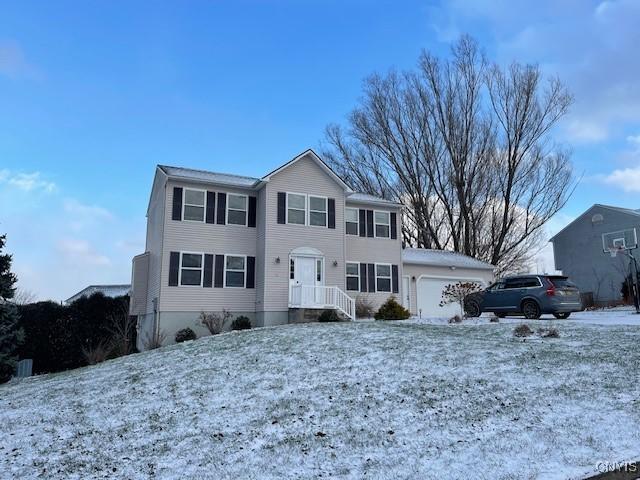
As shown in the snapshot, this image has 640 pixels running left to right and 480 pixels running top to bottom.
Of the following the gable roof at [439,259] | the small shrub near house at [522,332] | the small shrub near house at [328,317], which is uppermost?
the gable roof at [439,259]

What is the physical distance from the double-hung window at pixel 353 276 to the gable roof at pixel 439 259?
126 inches

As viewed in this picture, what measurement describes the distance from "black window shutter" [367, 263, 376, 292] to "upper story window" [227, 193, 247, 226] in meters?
5.76

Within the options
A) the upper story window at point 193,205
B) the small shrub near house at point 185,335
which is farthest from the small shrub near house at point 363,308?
the upper story window at point 193,205

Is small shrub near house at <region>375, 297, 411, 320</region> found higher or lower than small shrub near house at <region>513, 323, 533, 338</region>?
higher

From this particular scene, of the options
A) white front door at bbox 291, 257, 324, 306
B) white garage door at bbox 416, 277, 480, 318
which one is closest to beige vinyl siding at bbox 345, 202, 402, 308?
white front door at bbox 291, 257, 324, 306

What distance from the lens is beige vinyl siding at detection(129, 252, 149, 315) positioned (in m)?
19.3

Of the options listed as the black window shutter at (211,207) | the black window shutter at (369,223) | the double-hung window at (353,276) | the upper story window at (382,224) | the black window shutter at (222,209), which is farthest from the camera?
the upper story window at (382,224)

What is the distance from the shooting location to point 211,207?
18.5 m

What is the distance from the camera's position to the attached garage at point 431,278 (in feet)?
77.0

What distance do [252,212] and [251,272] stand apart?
237 centimetres

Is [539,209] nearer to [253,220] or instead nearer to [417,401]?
[253,220]

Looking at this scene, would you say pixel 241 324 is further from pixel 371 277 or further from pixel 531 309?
pixel 531 309

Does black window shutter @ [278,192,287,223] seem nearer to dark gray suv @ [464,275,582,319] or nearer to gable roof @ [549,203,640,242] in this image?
dark gray suv @ [464,275,582,319]

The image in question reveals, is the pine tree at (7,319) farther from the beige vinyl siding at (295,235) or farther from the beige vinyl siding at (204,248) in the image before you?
the beige vinyl siding at (295,235)
